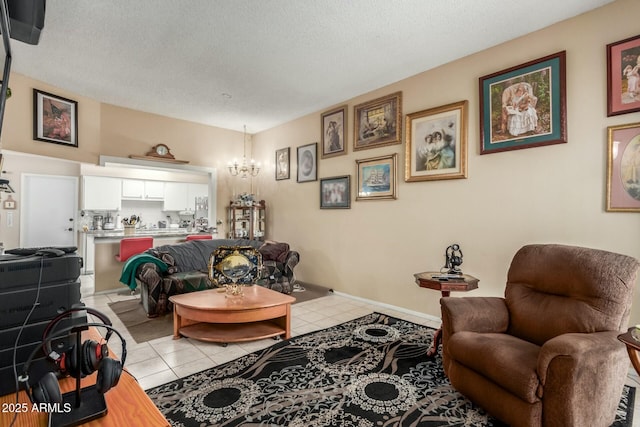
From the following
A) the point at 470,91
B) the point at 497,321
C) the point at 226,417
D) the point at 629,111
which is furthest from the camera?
the point at 470,91

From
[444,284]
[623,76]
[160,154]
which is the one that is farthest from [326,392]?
[160,154]

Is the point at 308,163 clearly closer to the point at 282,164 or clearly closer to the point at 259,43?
the point at 282,164

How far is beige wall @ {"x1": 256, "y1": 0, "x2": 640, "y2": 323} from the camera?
8.87 ft

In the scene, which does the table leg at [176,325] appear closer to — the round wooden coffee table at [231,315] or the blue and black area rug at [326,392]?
the round wooden coffee table at [231,315]

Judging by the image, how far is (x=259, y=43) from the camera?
3.26 m

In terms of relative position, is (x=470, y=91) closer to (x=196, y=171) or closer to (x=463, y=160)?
(x=463, y=160)

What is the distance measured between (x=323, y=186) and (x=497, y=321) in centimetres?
344

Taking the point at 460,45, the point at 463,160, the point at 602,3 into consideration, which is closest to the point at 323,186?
the point at 463,160

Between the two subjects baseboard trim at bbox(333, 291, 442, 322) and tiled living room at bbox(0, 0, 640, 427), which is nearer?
tiled living room at bbox(0, 0, 640, 427)

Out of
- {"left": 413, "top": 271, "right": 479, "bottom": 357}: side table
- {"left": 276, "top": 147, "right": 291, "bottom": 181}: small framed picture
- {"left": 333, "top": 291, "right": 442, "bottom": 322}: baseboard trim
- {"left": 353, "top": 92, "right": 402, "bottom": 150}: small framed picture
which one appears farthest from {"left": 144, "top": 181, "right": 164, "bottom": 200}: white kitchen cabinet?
{"left": 413, "top": 271, "right": 479, "bottom": 357}: side table

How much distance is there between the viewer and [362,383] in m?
2.33

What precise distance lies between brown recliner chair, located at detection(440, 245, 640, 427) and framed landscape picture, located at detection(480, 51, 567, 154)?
4.12 ft

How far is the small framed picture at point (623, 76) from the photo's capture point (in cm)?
252

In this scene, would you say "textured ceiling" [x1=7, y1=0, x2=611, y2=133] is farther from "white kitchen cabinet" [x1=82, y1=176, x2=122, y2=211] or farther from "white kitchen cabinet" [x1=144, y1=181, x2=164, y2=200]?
"white kitchen cabinet" [x1=144, y1=181, x2=164, y2=200]
